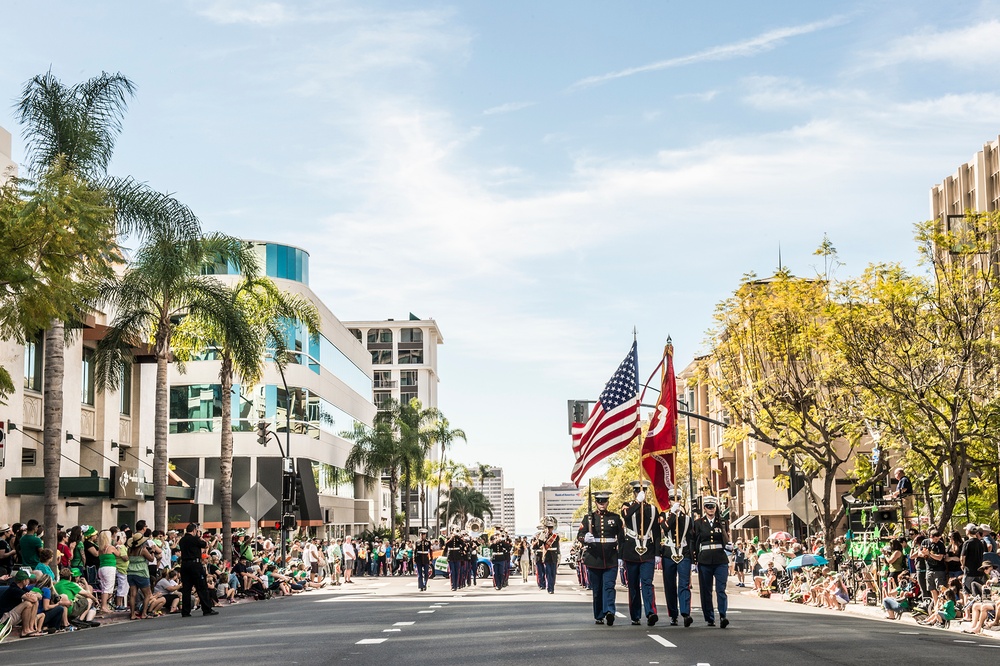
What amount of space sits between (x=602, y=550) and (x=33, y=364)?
23199 mm

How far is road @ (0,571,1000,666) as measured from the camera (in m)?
13.8

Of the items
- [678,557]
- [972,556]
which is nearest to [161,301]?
[678,557]

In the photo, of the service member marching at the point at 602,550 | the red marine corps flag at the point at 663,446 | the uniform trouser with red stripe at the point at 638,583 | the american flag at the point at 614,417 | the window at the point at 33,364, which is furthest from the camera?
the window at the point at 33,364

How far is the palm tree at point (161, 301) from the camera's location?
36.1 m

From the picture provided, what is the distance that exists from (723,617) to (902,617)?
8.18 m

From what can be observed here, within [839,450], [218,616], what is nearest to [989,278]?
[218,616]

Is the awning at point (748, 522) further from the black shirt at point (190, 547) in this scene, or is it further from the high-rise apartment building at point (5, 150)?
the black shirt at point (190, 547)

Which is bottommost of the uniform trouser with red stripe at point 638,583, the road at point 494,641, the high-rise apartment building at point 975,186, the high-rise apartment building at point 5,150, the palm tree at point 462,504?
the palm tree at point 462,504

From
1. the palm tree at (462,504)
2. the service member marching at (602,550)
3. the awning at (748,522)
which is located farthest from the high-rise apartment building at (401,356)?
the service member marching at (602,550)

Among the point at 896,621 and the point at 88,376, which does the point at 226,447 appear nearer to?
the point at 88,376

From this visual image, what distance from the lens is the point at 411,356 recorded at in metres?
178

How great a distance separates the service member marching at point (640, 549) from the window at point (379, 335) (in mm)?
Result: 159687

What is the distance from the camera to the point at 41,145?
30.5 meters

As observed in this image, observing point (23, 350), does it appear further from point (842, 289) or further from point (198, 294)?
point (842, 289)
